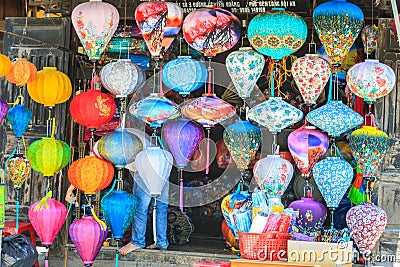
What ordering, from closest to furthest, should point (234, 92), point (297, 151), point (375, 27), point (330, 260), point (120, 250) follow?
point (330, 260) → point (297, 151) → point (375, 27) → point (120, 250) → point (234, 92)

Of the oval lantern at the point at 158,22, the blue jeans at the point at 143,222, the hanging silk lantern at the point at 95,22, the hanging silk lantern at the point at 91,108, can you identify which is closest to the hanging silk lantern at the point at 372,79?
the oval lantern at the point at 158,22

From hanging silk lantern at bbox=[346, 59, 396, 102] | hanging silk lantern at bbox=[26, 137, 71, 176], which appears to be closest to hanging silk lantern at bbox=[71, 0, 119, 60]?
hanging silk lantern at bbox=[26, 137, 71, 176]

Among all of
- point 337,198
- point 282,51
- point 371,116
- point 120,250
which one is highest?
point 282,51

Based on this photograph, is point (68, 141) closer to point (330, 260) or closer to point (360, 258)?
point (360, 258)

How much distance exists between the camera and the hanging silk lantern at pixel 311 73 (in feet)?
17.3

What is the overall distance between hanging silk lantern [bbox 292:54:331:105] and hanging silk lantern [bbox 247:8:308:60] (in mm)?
186

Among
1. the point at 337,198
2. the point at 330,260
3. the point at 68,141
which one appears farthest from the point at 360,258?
the point at 68,141

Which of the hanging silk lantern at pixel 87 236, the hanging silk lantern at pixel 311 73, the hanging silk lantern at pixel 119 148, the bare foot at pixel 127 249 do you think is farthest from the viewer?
the bare foot at pixel 127 249

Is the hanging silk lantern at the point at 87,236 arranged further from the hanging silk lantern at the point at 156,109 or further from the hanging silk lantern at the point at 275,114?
the hanging silk lantern at the point at 275,114

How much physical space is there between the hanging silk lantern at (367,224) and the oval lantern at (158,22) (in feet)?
6.05

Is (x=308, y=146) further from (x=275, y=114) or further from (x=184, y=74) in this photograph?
(x=184, y=74)

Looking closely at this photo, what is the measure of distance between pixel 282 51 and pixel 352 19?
53 cm

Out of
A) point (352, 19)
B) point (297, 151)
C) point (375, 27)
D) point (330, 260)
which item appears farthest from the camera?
point (375, 27)

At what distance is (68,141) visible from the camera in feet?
21.4
